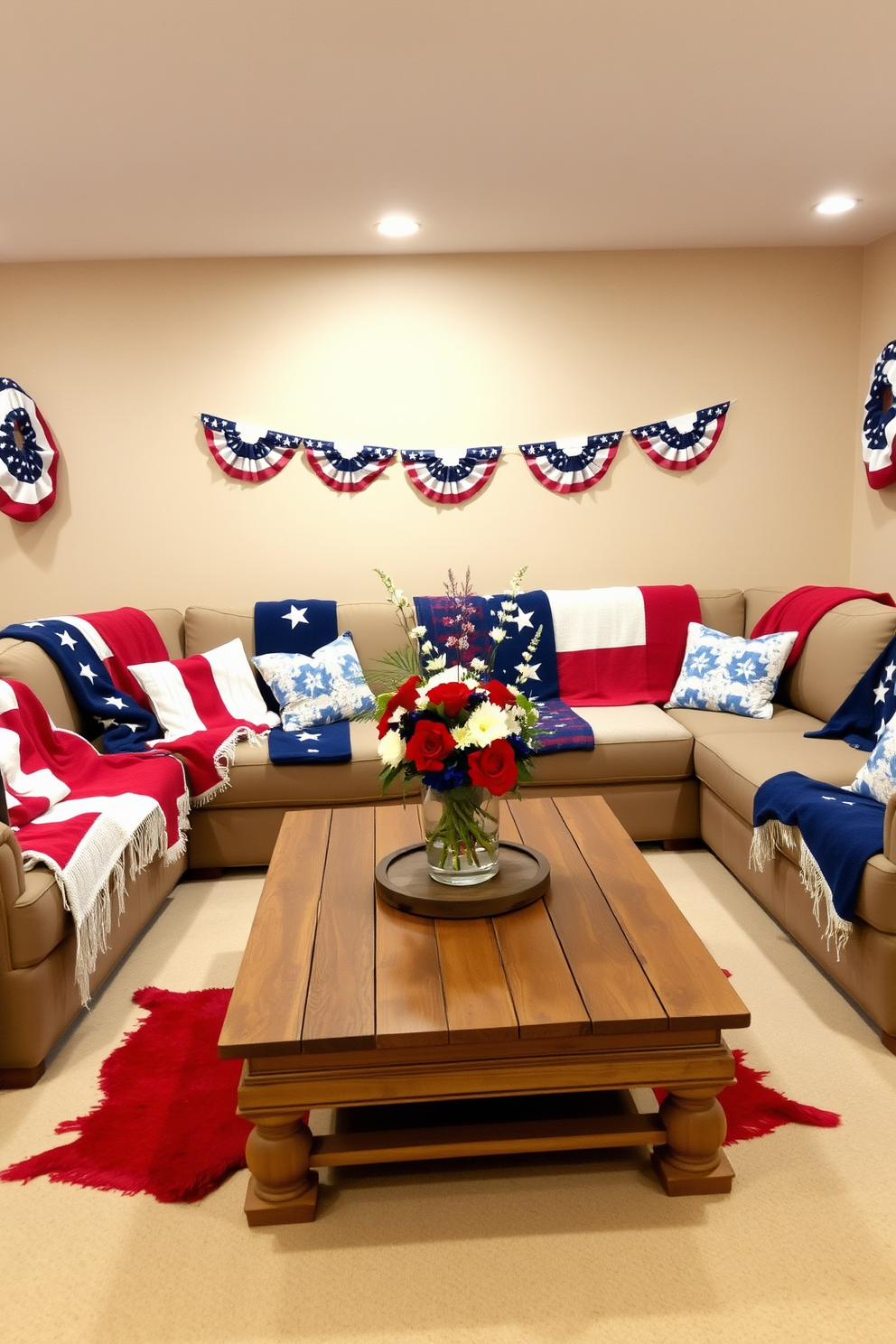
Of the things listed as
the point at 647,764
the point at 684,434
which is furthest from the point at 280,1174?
the point at 684,434

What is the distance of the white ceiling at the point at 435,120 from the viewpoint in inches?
85.5

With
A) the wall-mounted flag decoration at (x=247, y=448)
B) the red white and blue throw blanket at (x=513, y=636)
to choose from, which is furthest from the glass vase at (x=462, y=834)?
the wall-mounted flag decoration at (x=247, y=448)

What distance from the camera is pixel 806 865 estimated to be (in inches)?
99.7

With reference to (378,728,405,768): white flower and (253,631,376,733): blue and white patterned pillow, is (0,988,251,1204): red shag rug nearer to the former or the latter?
(378,728,405,768): white flower

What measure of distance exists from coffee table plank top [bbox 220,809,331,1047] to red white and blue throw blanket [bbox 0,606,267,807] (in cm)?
78

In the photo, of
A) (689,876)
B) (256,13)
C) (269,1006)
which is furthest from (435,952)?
(256,13)

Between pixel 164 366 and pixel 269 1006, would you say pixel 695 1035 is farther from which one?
pixel 164 366

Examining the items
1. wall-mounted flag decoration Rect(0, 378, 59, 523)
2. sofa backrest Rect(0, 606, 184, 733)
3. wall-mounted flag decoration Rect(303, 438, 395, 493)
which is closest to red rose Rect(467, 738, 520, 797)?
sofa backrest Rect(0, 606, 184, 733)

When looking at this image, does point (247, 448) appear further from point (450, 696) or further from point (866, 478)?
point (866, 478)

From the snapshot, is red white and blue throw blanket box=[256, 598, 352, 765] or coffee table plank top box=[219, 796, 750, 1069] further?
red white and blue throw blanket box=[256, 598, 352, 765]

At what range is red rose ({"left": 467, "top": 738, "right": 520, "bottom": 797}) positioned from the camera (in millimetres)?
1978

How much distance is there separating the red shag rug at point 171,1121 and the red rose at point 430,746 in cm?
86

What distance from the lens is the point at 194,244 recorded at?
3.88 m

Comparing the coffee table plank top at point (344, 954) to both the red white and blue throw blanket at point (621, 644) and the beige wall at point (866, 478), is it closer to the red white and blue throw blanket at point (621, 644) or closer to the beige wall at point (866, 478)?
the red white and blue throw blanket at point (621, 644)
